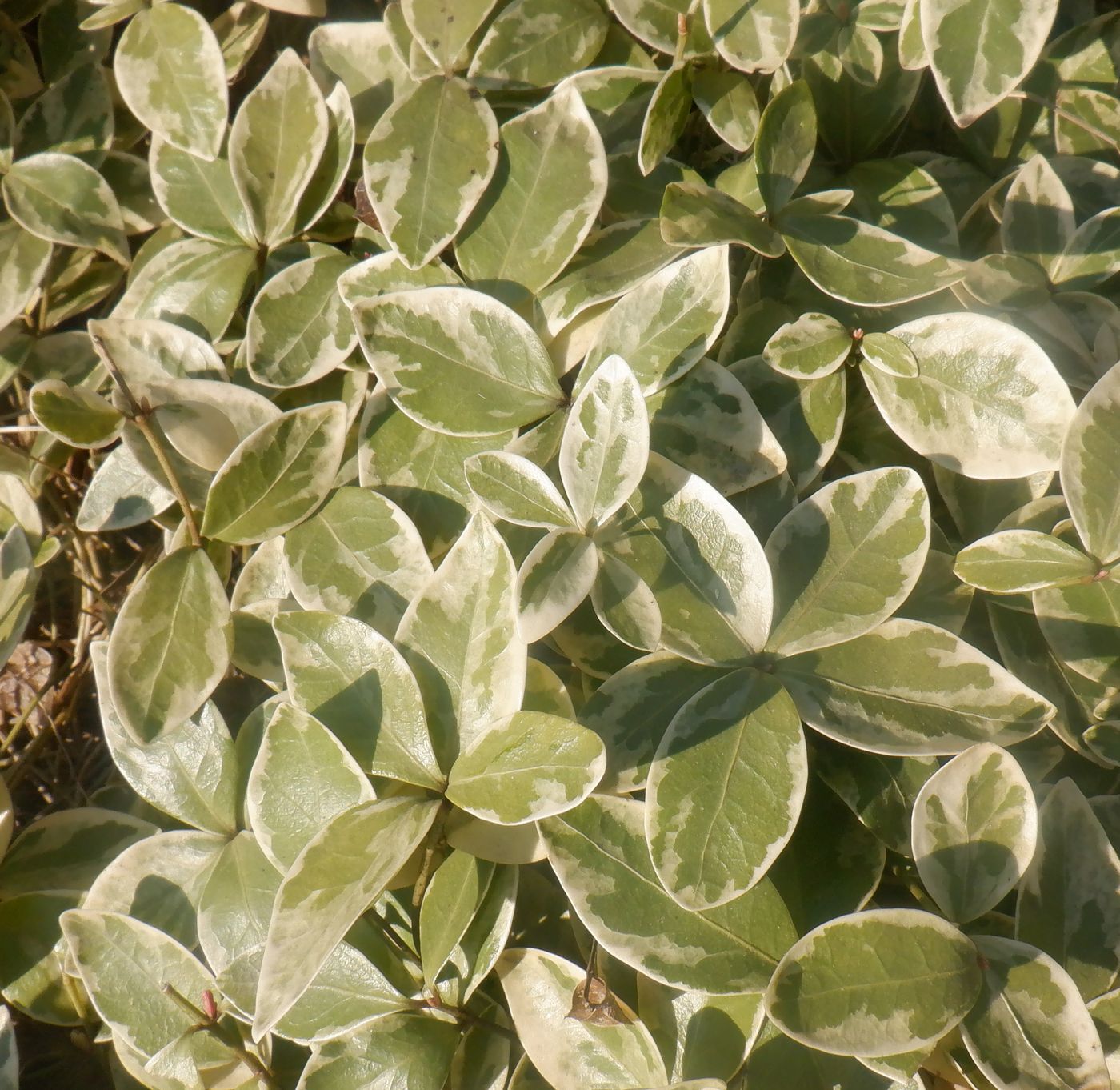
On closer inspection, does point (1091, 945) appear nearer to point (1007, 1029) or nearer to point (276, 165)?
point (1007, 1029)

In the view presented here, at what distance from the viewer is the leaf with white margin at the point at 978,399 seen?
806 mm

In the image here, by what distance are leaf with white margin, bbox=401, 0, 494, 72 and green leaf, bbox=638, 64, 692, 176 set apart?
0.65ft

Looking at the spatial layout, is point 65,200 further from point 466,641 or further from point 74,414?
point 466,641

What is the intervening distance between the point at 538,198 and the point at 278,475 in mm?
363

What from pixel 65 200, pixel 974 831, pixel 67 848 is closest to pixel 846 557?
pixel 974 831

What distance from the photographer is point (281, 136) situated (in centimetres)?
102

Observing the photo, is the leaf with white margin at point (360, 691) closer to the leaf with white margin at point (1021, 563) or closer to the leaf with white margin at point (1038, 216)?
the leaf with white margin at point (1021, 563)

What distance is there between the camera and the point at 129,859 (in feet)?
3.08

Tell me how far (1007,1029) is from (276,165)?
1.02 metres

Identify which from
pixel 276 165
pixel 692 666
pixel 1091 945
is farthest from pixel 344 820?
pixel 276 165

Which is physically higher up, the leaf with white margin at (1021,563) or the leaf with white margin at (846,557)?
the leaf with white margin at (846,557)

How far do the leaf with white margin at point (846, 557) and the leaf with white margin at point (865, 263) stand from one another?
7.6 inches

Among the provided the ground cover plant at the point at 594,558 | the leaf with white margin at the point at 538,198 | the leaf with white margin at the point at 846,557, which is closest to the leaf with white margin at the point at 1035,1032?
the ground cover plant at the point at 594,558

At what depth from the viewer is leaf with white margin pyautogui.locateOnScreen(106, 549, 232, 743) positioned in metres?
0.86
